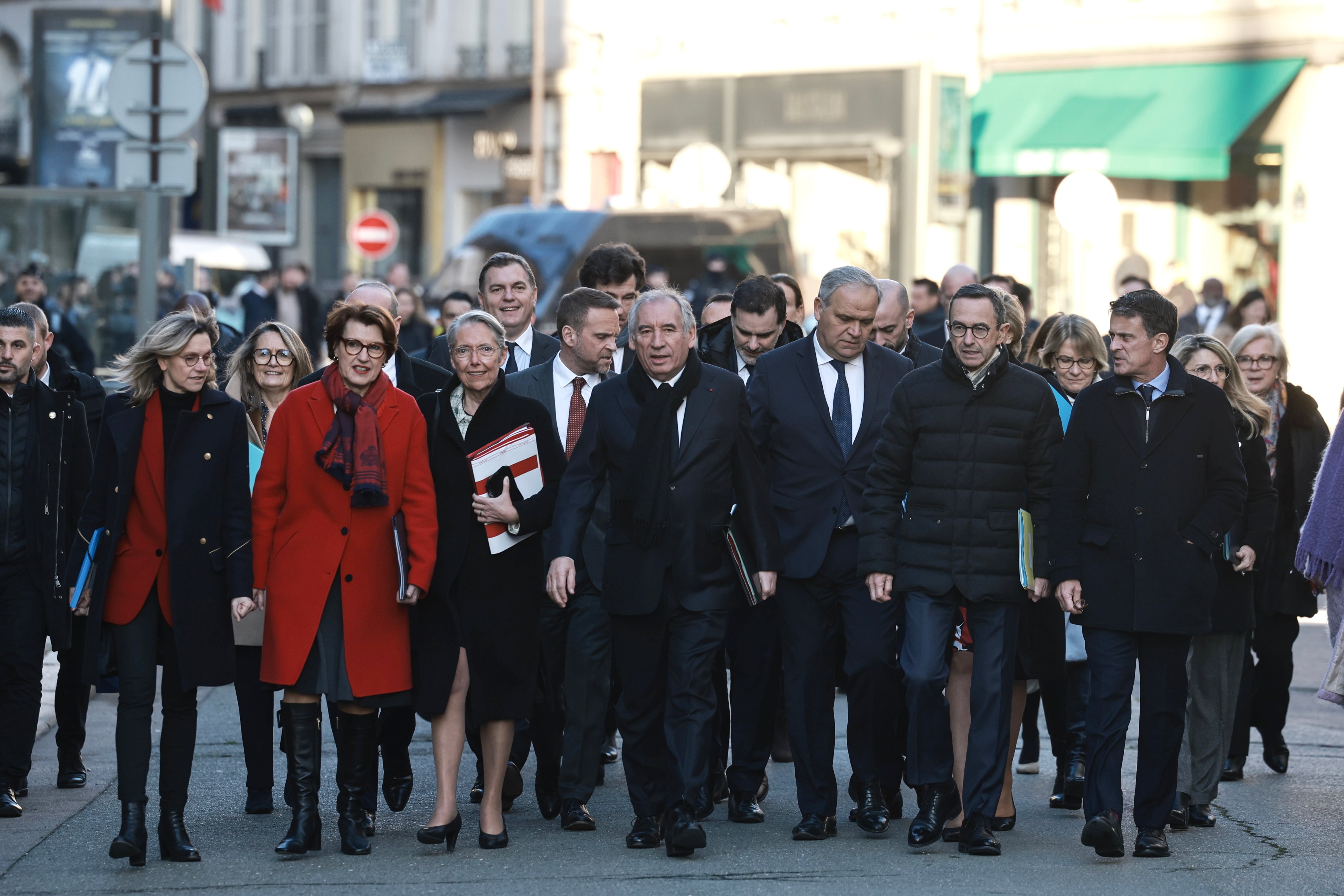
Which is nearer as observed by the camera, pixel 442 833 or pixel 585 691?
pixel 442 833

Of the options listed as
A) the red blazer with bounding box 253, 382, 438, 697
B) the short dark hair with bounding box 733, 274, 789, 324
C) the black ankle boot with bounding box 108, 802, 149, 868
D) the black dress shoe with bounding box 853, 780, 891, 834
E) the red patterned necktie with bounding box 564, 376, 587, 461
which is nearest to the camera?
the black ankle boot with bounding box 108, 802, 149, 868

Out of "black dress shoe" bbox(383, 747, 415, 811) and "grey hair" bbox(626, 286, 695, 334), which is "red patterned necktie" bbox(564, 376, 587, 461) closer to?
"grey hair" bbox(626, 286, 695, 334)

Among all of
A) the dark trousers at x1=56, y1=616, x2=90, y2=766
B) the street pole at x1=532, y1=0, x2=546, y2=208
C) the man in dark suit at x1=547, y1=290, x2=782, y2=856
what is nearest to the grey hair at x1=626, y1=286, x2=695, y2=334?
the man in dark suit at x1=547, y1=290, x2=782, y2=856

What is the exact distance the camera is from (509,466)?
7512mm

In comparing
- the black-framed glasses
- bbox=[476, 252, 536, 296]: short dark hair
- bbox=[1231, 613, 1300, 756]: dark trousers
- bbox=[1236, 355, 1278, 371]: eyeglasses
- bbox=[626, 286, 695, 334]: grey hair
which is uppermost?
bbox=[476, 252, 536, 296]: short dark hair

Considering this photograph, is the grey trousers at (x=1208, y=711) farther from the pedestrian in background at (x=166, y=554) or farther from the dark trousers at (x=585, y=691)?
the pedestrian in background at (x=166, y=554)

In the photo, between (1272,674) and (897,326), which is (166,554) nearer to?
(897,326)

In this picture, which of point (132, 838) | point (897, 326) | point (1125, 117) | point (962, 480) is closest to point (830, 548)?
point (962, 480)

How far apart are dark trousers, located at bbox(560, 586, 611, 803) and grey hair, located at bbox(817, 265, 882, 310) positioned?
1.44 meters

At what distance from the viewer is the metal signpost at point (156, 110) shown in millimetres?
13969

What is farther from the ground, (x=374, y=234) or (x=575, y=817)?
(x=374, y=234)

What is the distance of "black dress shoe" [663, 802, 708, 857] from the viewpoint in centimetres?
719

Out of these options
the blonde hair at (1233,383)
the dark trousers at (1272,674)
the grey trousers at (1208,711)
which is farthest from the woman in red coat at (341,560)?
the dark trousers at (1272,674)

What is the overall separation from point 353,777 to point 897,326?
366cm
